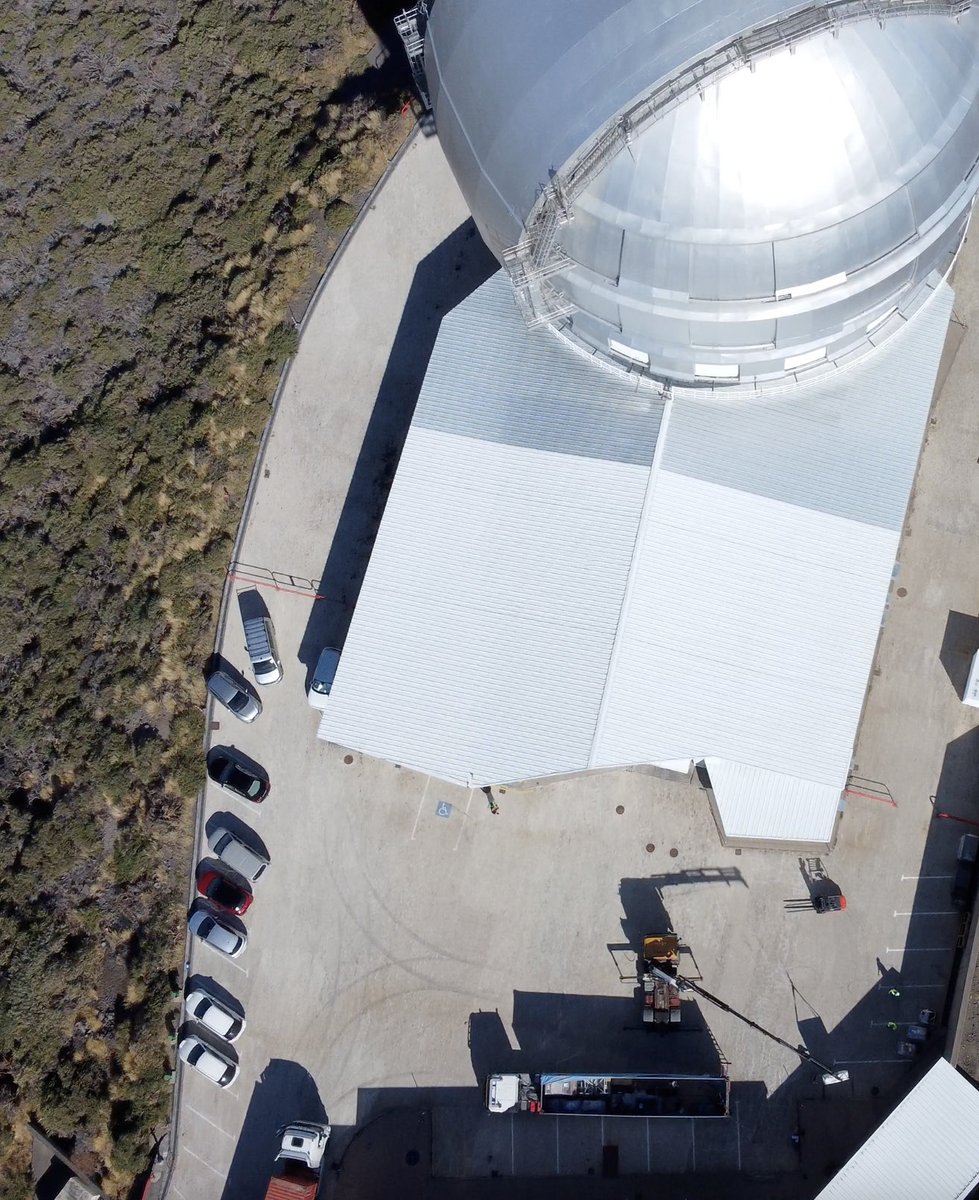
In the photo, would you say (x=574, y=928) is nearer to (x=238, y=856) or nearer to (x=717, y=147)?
(x=238, y=856)

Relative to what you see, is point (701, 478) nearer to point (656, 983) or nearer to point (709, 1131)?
point (656, 983)

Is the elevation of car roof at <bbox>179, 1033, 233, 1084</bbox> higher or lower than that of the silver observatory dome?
lower

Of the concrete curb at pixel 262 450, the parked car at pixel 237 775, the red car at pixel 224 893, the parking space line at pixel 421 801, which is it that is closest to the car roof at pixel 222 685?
the concrete curb at pixel 262 450

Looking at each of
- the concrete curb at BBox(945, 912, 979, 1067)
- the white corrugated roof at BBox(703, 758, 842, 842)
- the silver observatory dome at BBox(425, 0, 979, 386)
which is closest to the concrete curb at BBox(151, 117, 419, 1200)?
the silver observatory dome at BBox(425, 0, 979, 386)

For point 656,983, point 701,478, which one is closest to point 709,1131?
point 656,983

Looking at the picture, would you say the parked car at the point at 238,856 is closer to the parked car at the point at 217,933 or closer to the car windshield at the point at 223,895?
the car windshield at the point at 223,895

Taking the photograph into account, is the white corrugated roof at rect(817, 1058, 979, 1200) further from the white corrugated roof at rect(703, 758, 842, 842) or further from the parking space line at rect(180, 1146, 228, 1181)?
the parking space line at rect(180, 1146, 228, 1181)
